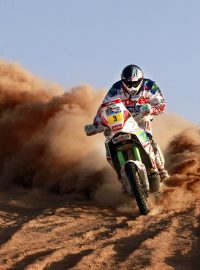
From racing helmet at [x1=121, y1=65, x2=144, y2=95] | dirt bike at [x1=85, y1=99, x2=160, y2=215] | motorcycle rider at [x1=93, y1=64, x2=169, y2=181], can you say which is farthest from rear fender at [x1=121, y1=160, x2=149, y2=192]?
racing helmet at [x1=121, y1=65, x2=144, y2=95]

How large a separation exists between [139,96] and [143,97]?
0.07 m

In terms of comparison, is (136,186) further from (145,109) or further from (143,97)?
(143,97)

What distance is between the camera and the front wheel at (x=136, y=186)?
7902 millimetres

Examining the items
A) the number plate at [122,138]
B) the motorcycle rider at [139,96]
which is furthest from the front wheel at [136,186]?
the motorcycle rider at [139,96]

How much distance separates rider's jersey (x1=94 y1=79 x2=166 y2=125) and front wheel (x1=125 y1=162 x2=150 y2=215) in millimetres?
1278

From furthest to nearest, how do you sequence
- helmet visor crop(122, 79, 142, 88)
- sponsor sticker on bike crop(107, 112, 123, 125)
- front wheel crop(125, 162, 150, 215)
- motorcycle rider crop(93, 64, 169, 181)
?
helmet visor crop(122, 79, 142, 88), motorcycle rider crop(93, 64, 169, 181), sponsor sticker on bike crop(107, 112, 123, 125), front wheel crop(125, 162, 150, 215)

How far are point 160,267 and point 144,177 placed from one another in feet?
9.74

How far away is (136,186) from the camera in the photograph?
789cm

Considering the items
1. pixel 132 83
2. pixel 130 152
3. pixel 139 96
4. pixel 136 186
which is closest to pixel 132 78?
pixel 132 83

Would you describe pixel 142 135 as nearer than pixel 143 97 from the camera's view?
Yes

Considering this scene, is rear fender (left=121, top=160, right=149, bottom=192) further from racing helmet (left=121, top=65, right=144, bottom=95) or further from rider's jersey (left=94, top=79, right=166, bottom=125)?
racing helmet (left=121, top=65, right=144, bottom=95)

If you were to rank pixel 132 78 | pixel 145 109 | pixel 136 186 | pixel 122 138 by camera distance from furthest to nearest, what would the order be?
pixel 132 78
pixel 145 109
pixel 122 138
pixel 136 186

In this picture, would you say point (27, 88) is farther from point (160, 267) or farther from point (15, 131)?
point (160, 267)

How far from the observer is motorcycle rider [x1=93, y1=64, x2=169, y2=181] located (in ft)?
29.5
